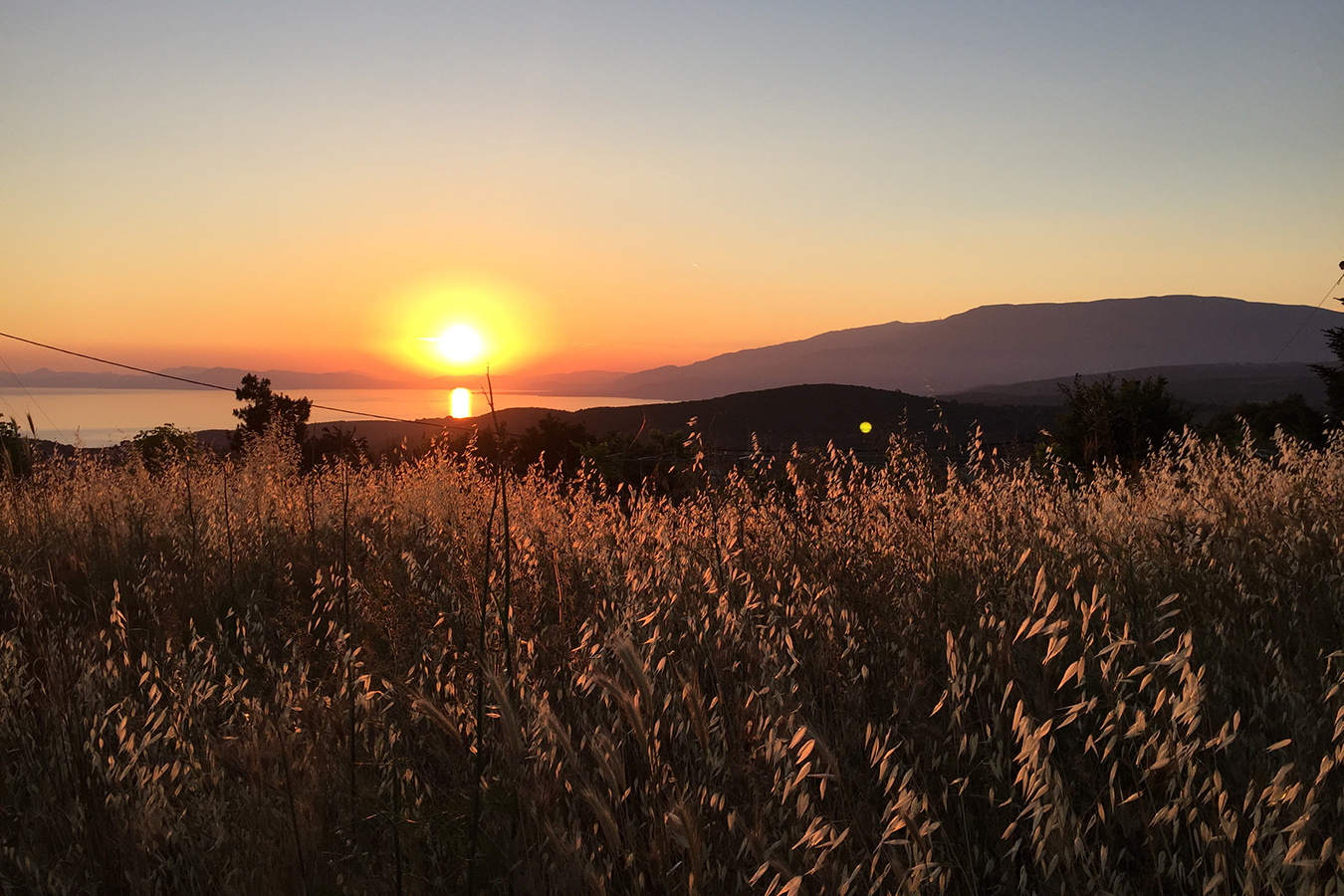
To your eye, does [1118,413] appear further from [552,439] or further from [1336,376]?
[552,439]

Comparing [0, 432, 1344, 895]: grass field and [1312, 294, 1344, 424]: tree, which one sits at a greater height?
[1312, 294, 1344, 424]: tree

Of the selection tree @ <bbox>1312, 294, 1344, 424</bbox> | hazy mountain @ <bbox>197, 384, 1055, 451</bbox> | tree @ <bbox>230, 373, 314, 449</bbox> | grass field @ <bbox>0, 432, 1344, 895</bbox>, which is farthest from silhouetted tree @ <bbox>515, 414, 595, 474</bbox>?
hazy mountain @ <bbox>197, 384, 1055, 451</bbox>

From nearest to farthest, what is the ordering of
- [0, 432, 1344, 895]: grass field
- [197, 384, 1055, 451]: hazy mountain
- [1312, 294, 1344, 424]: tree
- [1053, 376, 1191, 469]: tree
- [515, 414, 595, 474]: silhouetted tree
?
[0, 432, 1344, 895]: grass field < [1053, 376, 1191, 469]: tree < [1312, 294, 1344, 424]: tree < [515, 414, 595, 474]: silhouetted tree < [197, 384, 1055, 451]: hazy mountain

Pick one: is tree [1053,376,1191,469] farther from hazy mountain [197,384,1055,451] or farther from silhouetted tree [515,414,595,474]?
hazy mountain [197,384,1055,451]

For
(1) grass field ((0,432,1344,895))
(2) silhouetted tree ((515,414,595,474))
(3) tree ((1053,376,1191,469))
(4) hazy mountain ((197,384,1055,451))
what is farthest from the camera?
(4) hazy mountain ((197,384,1055,451))

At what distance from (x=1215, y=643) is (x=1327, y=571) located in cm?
99

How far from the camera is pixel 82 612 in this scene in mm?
3943

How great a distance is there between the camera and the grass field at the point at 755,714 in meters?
1.45

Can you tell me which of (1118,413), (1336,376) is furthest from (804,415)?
(1118,413)

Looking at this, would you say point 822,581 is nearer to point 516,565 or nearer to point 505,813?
point 516,565

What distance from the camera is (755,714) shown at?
6.61 ft

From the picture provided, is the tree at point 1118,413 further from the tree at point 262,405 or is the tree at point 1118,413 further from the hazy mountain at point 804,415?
the hazy mountain at point 804,415

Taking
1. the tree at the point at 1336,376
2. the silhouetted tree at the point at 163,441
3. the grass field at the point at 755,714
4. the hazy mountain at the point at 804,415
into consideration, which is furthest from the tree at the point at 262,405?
the hazy mountain at the point at 804,415

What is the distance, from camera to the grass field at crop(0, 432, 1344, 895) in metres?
1.45
